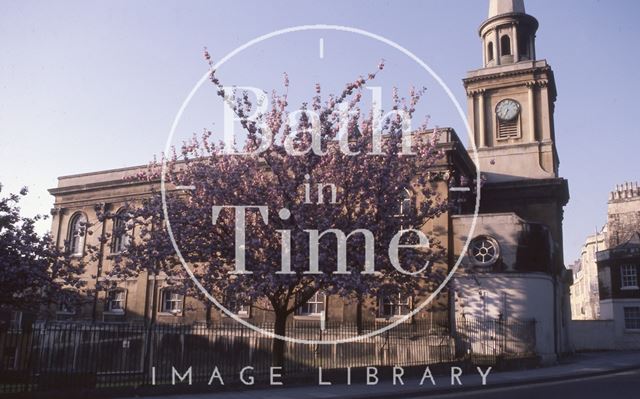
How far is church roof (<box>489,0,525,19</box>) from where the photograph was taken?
3988cm

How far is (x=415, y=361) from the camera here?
75.2 feet

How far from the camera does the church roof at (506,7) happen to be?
39.9 m

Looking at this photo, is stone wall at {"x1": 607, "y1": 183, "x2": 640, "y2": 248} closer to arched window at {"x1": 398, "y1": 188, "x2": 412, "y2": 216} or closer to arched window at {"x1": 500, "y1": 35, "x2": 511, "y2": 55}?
arched window at {"x1": 500, "y1": 35, "x2": 511, "y2": 55}

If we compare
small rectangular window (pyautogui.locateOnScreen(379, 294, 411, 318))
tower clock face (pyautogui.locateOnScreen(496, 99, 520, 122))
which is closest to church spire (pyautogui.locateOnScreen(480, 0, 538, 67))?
tower clock face (pyautogui.locateOnScreen(496, 99, 520, 122))

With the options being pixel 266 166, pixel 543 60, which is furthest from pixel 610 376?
pixel 543 60

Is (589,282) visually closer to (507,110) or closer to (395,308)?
(507,110)

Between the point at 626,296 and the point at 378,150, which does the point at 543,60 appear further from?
the point at 378,150

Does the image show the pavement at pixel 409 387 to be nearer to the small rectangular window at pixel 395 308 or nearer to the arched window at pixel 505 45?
the small rectangular window at pixel 395 308

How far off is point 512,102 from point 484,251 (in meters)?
14.7

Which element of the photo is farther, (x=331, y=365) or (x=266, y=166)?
(x=331, y=365)

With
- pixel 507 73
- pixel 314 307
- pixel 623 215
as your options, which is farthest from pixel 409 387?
pixel 623 215

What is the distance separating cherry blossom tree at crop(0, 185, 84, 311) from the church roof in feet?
109

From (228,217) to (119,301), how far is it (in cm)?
2113

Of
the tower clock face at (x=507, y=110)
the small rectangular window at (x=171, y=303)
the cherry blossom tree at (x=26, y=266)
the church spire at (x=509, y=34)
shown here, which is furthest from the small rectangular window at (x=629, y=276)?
the cherry blossom tree at (x=26, y=266)
